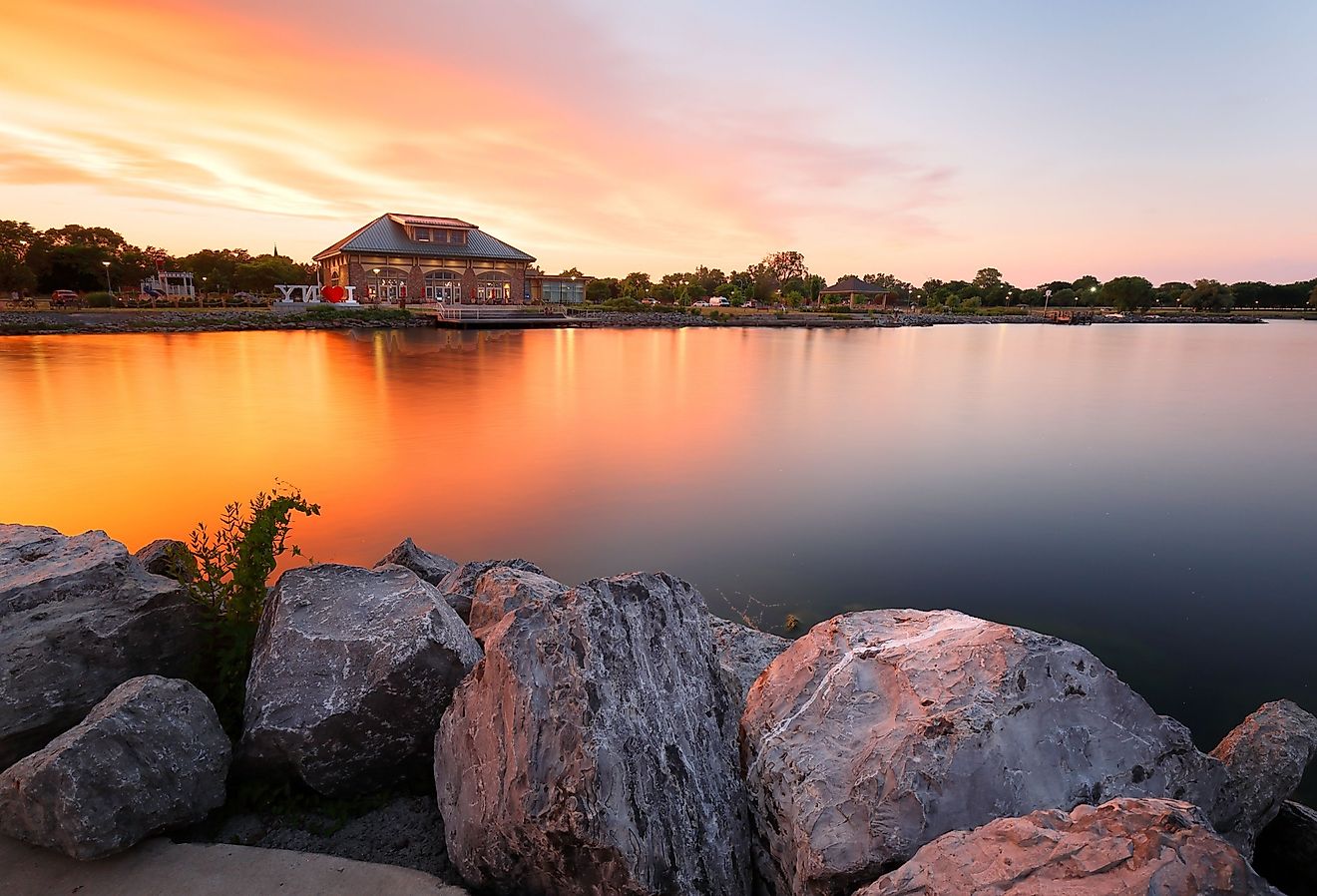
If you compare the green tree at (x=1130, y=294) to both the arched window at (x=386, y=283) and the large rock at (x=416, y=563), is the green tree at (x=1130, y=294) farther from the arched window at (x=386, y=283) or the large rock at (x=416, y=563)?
the large rock at (x=416, y=563)

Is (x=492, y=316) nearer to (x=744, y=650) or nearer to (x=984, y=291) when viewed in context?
(x=744, y=650)

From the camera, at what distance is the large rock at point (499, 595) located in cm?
512

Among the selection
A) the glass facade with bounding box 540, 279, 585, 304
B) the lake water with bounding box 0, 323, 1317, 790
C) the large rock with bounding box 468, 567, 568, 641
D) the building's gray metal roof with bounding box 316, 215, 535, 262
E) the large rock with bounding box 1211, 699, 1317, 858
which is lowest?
the lake water with bounding box 0, 323, 1317, 790

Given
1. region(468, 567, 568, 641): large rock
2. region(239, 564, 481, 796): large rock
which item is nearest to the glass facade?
region(468, 567, 568, 641): large rock

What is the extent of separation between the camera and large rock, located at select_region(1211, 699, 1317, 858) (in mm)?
3500

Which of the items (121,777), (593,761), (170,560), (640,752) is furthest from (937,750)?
(170,560)

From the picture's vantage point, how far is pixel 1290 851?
3807 millimetres

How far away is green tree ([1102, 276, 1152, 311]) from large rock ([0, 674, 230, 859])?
18238 centimetres

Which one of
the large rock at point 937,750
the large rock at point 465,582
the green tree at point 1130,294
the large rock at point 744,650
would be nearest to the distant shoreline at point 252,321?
the large rock at point 465,582

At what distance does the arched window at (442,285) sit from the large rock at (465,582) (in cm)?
6440

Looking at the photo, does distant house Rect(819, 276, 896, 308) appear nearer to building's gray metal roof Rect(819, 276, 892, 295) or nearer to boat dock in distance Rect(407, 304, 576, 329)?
building's gray metal roof Rect(819, 276, 892, 295)

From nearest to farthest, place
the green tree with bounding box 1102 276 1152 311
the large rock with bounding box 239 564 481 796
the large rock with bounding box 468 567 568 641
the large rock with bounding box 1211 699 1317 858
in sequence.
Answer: the large rock with bounding box 1211 699 1317 858
the large rock with bounding box 239 564 481 796
the large rock with bounding box 468 567 568 641
the green tree with bounding box 1102 276 1152 311

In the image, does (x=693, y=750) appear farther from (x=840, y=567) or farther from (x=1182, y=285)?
(x=1182, y=285)

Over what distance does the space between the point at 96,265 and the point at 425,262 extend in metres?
38.6
